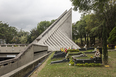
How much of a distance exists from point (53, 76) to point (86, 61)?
323 centimetres

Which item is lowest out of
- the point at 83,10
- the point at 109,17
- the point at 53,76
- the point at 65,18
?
the point at 53,76

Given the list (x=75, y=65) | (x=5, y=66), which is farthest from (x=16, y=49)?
(x=75, y=65)

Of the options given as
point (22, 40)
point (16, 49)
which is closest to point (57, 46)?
point (16, 49)

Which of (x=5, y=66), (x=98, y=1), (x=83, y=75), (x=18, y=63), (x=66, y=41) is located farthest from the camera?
(x=66, y=41)

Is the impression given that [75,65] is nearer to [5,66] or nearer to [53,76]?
[53,76]

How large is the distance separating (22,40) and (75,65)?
46.0 meters

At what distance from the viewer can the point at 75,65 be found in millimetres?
6816

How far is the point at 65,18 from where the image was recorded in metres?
32.1

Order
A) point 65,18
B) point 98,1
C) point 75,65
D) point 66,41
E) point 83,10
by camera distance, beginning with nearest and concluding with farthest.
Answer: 1. point 75,65
2. point 98,1
3. point 83,10
4. point 66,41
5. point 65,18

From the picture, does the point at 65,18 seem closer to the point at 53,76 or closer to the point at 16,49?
the point at 16,49

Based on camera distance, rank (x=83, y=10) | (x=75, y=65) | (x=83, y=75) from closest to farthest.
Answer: (x=83, y=75)
(x=75, y=65)
(x=83, y=10)

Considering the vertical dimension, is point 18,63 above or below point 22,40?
below

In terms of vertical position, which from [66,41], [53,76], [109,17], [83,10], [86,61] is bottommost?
[53,76]

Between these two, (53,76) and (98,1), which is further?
(98,1)
